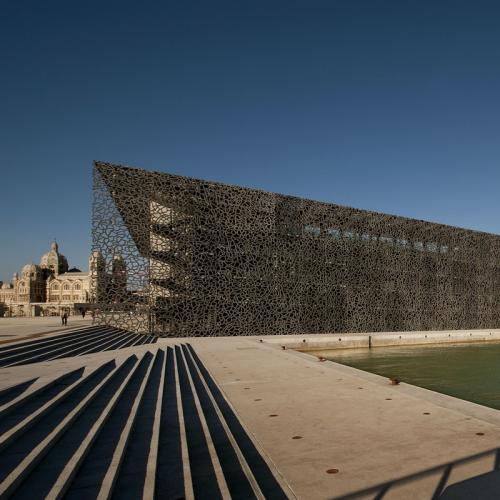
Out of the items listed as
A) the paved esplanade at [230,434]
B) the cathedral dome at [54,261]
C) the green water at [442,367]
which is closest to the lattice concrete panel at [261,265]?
the green water at [442,367]

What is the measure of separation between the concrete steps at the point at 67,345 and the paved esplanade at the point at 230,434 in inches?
69.6

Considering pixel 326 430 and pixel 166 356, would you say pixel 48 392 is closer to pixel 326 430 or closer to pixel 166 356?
pixel 326 430

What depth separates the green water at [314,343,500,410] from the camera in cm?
923

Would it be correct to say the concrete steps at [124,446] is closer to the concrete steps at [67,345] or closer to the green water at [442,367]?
the concrete steps at [67,345]

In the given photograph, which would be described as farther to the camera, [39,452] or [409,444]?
[409,444]

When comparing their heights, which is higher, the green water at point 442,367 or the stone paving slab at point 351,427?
the stone paving slab at point 351,427

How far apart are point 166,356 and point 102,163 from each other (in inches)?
457

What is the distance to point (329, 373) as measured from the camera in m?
9.07

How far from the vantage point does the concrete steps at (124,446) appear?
11.2ft

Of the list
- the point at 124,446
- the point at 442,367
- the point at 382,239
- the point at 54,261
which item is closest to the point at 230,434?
the point at 124,446

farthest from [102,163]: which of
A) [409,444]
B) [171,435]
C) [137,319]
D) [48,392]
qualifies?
[409,444]

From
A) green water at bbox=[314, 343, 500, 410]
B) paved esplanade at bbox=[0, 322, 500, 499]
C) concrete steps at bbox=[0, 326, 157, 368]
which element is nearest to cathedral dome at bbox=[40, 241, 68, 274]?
concrete steps at bbox=[0, 326, 157, 368]

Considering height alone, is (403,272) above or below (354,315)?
above

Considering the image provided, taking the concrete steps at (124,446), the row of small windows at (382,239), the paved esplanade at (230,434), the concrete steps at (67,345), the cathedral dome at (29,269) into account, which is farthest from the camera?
the cathedral dome at (29,269)
